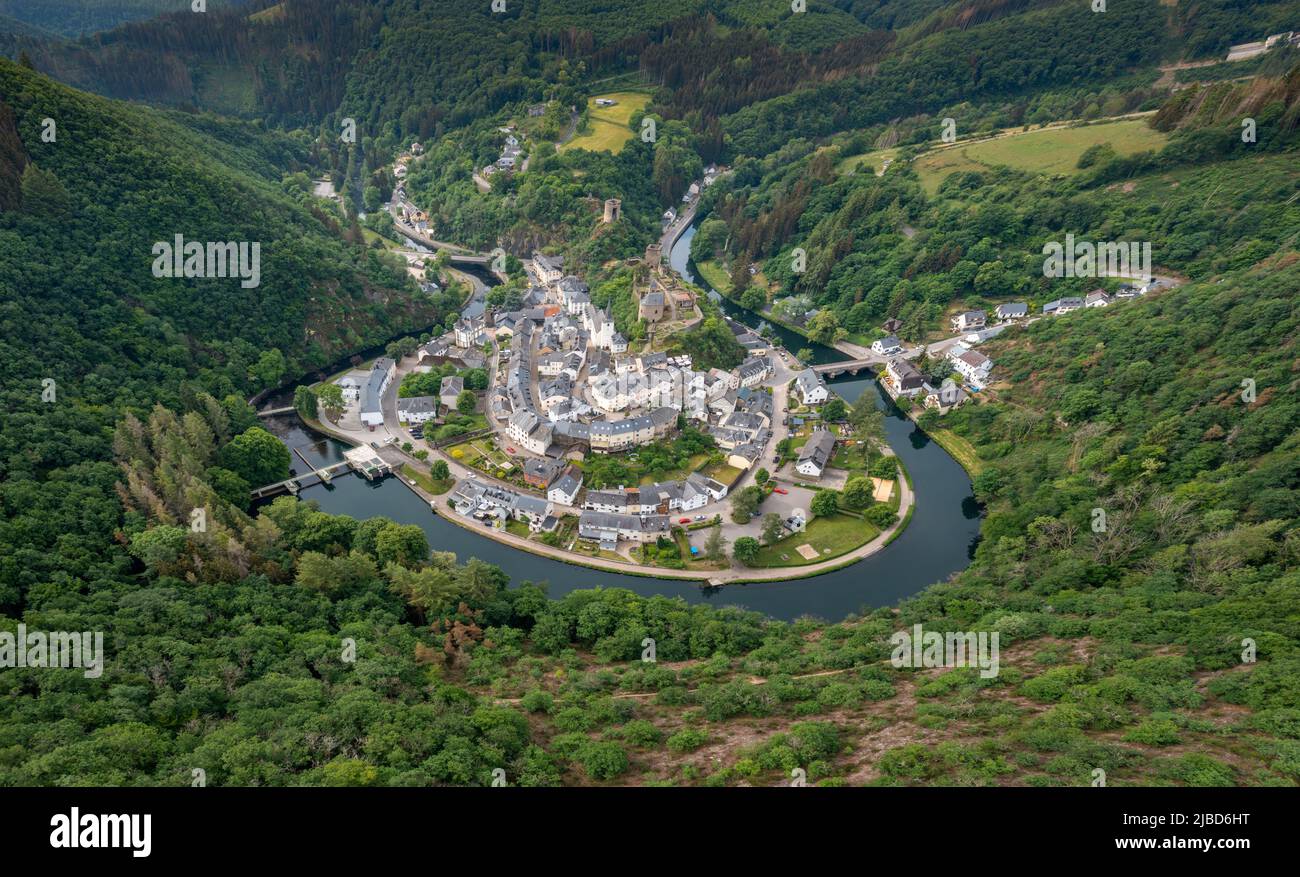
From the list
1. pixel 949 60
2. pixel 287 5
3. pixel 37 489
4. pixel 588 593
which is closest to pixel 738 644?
pixel 588 593

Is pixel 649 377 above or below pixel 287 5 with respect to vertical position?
below

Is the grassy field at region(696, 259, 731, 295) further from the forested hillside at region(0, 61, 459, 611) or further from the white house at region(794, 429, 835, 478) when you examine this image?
the white house at region(794, 429, 835, 478)

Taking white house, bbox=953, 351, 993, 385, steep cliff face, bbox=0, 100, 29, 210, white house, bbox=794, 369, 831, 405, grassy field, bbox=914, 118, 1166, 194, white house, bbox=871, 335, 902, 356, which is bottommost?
white house, bbox=794, 369, 831, 405

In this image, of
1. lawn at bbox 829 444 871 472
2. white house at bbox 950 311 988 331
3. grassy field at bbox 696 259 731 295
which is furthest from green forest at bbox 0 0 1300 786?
lawn at bbox 829 444 871 472

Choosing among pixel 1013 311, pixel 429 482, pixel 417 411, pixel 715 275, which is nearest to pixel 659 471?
pixel 429 482

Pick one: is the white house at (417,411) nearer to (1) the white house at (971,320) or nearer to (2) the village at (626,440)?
(2) the village at (626,440)

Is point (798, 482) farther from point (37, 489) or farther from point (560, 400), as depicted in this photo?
point (37, 489)

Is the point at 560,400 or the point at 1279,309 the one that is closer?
the point at 1279,309
